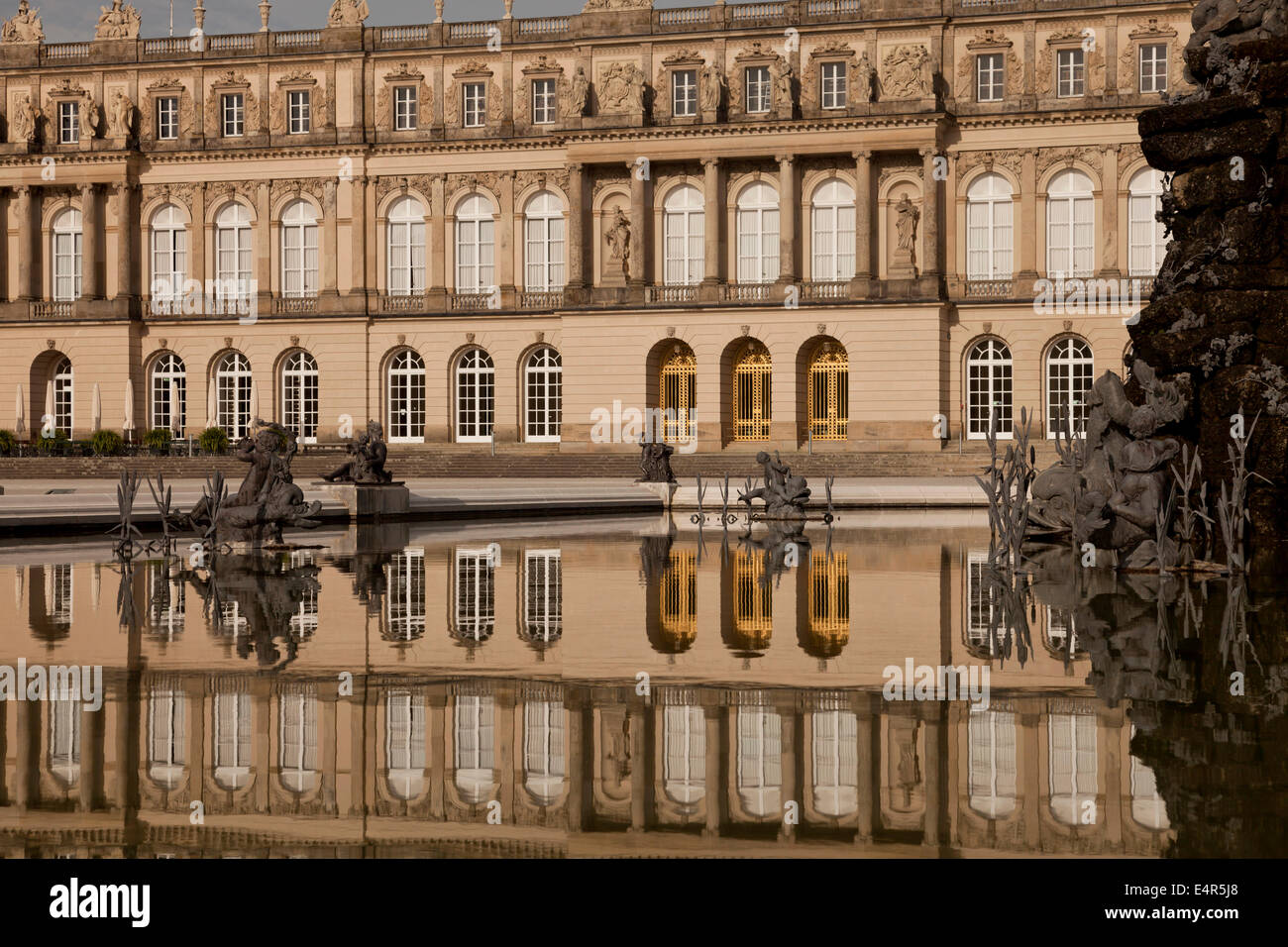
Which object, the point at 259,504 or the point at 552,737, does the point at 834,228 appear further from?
the point at 552,737

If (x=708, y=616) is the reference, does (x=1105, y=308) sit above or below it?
above

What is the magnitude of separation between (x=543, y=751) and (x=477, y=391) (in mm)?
49179

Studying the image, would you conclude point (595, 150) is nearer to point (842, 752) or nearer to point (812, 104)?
point (812, 104)

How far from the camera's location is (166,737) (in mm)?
7469

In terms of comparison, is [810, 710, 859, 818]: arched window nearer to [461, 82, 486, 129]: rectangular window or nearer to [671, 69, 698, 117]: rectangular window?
[671, 69, 698, 117]: rectangular window

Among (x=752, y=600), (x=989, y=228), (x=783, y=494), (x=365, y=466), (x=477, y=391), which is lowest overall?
(x=752, y=600)

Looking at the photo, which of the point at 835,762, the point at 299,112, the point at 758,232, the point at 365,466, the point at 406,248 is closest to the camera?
the point at 835,762

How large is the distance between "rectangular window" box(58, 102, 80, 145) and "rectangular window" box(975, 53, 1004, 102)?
1297 inches

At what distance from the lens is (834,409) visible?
173 ft

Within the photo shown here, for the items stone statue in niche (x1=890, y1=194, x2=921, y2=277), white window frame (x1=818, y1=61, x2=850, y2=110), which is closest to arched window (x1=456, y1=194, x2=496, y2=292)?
white window frame (x1=818, y1=61, x2=850, y2=110)

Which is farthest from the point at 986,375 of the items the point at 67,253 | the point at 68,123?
the point at 68,123
